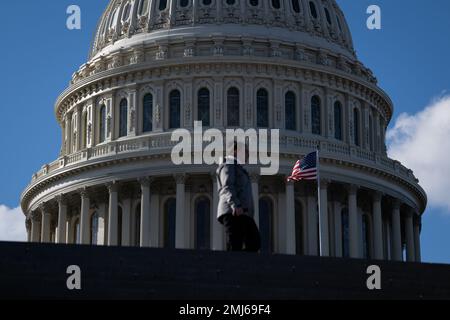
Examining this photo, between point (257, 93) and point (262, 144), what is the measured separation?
4.36 meters

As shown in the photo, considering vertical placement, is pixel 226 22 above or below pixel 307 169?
above

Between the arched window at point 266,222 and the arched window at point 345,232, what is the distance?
4.27 m

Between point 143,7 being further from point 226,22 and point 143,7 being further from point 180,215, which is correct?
point 180,215

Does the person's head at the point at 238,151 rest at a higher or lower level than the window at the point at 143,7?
lower

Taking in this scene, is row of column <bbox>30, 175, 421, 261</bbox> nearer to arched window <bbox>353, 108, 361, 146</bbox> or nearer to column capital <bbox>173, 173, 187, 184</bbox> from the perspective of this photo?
column capital <bbox>173, 173, 187, 184</bbox>

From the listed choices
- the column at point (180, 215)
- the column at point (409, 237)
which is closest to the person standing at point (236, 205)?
the column at point (180, 215)

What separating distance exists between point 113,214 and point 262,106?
407 inches

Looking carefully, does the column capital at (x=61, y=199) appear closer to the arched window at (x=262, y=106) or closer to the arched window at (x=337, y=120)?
the arched window at (x=262, y=106)

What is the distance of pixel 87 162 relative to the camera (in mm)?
73938

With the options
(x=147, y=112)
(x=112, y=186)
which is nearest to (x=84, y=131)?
(x=147, y=112)

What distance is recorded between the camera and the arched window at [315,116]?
249 ft

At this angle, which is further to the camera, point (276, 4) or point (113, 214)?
point (276, 4)

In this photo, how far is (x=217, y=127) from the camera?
2889 inches
